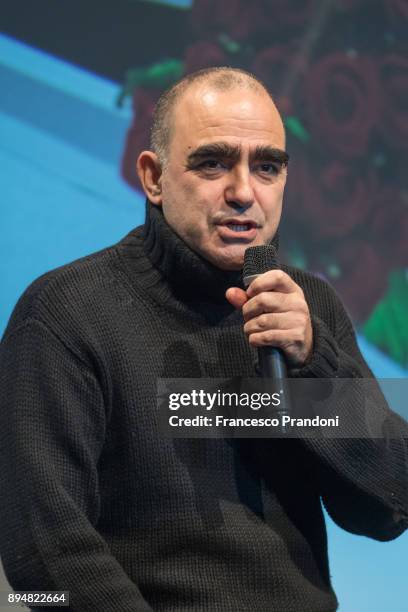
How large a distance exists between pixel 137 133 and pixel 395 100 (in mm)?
640

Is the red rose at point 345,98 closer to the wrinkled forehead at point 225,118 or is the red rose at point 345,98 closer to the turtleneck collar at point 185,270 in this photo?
the wrinkled forehead at point 225,118

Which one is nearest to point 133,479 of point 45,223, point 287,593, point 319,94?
point 287,593

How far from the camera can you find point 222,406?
52.7 inches

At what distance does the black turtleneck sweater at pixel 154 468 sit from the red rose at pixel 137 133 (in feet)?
2.37

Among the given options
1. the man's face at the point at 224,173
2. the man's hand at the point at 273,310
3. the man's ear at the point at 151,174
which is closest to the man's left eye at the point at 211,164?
the man's face at the point at 224,173

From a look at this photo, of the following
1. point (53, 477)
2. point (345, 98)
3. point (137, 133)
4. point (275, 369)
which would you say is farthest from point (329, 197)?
point (53, 477)

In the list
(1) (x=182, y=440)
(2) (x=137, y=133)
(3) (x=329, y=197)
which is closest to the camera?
(1) (x=182, y=440)

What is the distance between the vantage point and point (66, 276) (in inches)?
54.2

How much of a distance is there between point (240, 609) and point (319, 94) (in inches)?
54.3

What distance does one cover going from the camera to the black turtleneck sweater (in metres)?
1.20

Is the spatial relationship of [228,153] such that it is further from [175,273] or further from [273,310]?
[273,310]

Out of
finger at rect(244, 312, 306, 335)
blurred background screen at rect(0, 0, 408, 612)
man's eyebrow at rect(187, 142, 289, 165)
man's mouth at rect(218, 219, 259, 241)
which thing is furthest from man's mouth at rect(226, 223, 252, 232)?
blurred background screen at rect(0, 0, 408, 612)

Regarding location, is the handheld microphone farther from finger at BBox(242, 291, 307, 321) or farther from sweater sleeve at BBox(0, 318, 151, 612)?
sweater sleeve at BBox(0, 318, 151, 612)

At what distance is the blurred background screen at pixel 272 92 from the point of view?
208 cm
